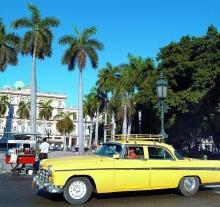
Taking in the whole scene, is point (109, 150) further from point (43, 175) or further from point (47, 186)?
point (47, 186)

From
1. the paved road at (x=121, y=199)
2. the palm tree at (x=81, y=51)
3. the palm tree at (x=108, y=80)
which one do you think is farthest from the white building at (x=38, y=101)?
the paved road at (x=121, y=199)

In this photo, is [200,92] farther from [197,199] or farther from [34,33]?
[197,199]

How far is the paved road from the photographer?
10983mm

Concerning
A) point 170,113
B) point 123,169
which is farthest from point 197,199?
point 170,113

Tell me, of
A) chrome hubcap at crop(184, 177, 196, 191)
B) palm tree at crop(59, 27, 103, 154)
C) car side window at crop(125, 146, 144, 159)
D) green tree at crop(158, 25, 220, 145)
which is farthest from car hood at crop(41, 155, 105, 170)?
palm tree at crop(59, 27, 103, 154)

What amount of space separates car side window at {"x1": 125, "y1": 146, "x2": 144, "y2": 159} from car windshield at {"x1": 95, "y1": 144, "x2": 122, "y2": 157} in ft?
0.70

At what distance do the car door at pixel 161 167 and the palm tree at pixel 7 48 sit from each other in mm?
Answer: 35079

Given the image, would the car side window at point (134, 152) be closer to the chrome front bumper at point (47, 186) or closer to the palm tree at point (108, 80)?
the chrome front bumper at point (47, 186)

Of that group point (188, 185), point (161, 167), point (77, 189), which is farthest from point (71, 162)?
point (188, 185)

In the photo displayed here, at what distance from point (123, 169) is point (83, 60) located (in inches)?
1421

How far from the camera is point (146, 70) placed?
55.9 m

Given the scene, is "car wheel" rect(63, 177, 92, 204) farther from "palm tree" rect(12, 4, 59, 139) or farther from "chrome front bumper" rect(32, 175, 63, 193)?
"palm tree" rect(12, 4, 59, 139)

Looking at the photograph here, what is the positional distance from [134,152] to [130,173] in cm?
65

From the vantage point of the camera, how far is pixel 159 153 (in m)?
12.5
